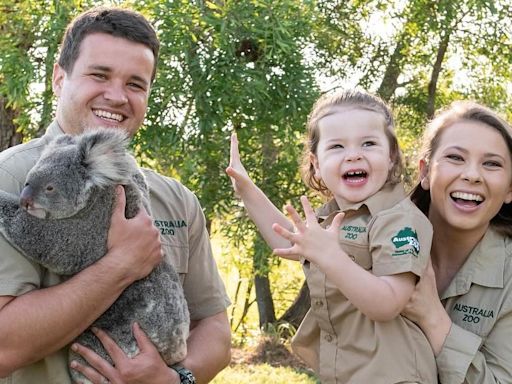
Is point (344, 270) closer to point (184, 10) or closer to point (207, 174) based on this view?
point (184, 10)

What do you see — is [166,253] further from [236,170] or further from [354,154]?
[354,154]

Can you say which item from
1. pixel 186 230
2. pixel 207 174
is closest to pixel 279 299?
pixel 207 174

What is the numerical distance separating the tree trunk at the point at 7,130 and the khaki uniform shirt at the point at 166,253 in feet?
16.8

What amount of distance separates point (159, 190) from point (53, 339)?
0.86 meters

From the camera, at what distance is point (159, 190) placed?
3.04 metres

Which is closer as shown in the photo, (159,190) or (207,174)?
(159,190)

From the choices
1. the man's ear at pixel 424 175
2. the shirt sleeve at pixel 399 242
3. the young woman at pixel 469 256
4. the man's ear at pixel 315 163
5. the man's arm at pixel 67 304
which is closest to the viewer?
the man's arm at pixel 67 304

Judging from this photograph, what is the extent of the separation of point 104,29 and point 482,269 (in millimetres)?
1711

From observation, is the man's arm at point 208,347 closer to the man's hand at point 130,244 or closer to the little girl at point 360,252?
the little girl at point 360,252

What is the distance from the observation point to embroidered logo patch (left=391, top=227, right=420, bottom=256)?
269 centimetres

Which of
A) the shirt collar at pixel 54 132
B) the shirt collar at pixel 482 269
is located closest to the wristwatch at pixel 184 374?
the shirt collar at pixel 54 132

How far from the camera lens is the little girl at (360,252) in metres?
2.59

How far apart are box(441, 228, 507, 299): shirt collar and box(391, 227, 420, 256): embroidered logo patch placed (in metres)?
0.33

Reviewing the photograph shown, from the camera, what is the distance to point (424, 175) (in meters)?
3.14
